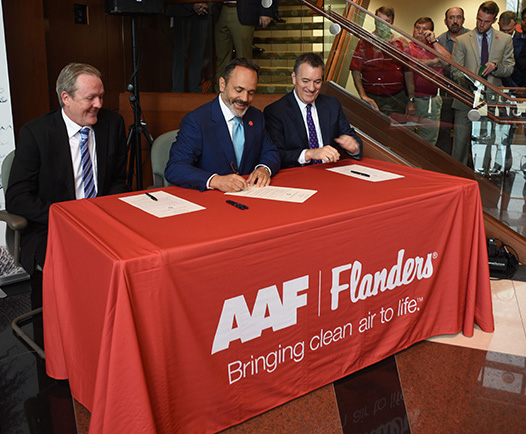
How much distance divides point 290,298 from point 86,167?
1.39 metres

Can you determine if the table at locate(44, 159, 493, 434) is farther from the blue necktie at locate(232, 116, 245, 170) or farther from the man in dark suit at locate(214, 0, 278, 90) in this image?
the man in dark suit at locate(214, 0, 278, 90)

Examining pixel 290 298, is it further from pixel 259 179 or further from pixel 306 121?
pixel 306 121

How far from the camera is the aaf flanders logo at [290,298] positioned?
1.88 meters

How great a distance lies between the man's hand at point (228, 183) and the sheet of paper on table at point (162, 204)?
197mm

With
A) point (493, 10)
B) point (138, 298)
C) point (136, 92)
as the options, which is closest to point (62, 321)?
point (138, 298)

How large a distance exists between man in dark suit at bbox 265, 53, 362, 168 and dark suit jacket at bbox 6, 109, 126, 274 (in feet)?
3.33

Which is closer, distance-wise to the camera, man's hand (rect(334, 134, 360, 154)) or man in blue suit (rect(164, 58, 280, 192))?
man in blue suit (rect(164, 58, 280, 192))

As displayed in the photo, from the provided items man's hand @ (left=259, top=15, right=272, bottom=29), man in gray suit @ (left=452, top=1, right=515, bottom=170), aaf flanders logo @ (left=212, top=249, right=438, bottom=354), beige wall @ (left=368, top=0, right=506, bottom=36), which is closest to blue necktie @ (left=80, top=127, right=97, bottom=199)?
aaf flanders logo @ (left=212, top=249, right=438, bottom=354)

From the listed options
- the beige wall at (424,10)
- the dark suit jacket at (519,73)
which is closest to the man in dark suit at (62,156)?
the dark suit jacket at (519,73)

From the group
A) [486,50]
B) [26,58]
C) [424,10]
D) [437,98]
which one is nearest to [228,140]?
[437,98]

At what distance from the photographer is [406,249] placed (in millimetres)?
2402

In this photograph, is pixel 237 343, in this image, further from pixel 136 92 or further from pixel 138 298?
pixel 136 92

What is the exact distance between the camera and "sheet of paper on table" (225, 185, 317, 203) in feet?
7.53

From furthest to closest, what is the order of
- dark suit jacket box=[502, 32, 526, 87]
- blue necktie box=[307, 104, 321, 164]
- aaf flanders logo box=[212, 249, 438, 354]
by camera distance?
dark suit jacket box=[502, 32, 526, 87]
blue necktie box=[307, 104, 321, 164]
aaf flanders logo box=[212, 249, 438, 354]
